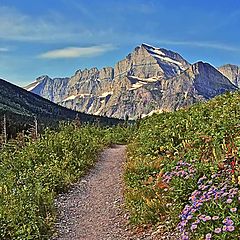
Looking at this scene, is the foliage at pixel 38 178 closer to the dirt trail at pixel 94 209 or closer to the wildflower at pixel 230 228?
the dirt trail at pixel 94 209

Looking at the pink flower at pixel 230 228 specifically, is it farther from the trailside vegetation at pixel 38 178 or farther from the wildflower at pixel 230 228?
the trailside vegetation at pixel 38 178

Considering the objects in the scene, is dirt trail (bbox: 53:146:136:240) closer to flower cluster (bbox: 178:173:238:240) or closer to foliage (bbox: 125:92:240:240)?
foliage (bbox: 125:92:240:240)

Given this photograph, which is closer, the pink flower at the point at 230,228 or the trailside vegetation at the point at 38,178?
the pink flower at the point at 230,228

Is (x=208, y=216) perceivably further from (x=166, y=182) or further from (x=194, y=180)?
(x=166, y=182)

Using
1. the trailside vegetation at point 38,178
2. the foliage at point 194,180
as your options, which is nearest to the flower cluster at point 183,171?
the foliage at point 194,180

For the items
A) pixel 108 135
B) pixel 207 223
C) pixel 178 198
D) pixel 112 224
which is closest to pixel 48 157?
pixel 112 224

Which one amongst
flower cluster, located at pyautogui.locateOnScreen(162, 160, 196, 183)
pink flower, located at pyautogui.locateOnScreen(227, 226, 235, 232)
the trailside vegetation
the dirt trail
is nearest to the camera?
pink flower, located at pyautogui.locateOnScreen(227, 226, 235, 232)

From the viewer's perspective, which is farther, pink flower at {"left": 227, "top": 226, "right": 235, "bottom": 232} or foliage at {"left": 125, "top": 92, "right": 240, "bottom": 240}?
foliage at {"left": 125, "top": 92, "right": 240, "bottom": 240}

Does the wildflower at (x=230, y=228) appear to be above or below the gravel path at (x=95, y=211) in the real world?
above

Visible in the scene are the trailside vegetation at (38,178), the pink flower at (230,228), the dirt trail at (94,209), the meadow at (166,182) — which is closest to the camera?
the pink flower at (230,228)

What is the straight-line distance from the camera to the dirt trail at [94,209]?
7.82 metres

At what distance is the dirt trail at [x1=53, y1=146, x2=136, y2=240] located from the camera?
25.7 ft

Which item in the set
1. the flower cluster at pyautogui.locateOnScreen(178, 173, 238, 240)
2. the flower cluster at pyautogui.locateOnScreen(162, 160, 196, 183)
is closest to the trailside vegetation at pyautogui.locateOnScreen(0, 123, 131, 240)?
the flower cluster at pyautogui.locateOnScreen(162, 160, 196, 183)

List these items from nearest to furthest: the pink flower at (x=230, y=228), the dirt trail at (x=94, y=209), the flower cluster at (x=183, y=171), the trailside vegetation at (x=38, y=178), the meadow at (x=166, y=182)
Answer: the pink flower at (x=230, y=228) < the meadow at (x=166, y=182) < the flower cluster at (x=183, y=171) < the trailside vegetation at (x=38, y=178) < the dirt trail at (x=94, y=209)
